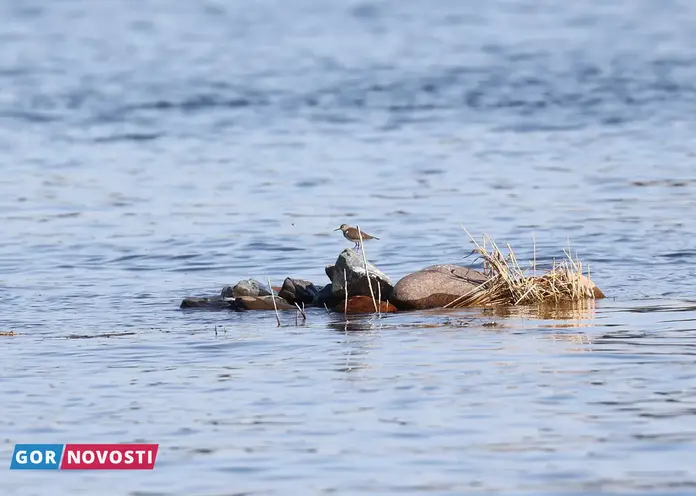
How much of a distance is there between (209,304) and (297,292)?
92 cm

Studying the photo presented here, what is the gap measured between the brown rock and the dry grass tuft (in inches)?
23.3

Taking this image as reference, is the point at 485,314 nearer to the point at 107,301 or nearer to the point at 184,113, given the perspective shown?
the point at 107,301

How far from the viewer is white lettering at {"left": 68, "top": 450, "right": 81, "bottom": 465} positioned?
9.04m

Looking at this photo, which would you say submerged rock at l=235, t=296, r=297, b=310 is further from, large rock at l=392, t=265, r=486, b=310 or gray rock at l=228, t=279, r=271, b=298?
large rock at l=392, t=265, r=486, b=310

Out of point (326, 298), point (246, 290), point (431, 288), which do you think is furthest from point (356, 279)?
point (246, 290)

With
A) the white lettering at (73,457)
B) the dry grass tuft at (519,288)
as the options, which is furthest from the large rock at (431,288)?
the white lettering at (73,457)

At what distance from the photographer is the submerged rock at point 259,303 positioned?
14.9m

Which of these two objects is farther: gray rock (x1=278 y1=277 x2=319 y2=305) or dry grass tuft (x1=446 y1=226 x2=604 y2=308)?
gray rock (x1=278 y1=277 x2=319 y2=305)

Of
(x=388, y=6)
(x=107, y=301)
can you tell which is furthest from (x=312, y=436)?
(x=388, y=6)

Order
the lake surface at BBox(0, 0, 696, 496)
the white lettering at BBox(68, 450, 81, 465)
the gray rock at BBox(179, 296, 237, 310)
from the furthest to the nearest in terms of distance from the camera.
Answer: the gray rock at BBox(179, 296, 237, 310), the lake surface at BBox(0, 0, 696, 496), the white lettering at BBox(68, 450, 81, 465)

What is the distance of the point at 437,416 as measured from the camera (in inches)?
387

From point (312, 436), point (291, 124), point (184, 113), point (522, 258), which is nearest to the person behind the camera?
point (312, 436)

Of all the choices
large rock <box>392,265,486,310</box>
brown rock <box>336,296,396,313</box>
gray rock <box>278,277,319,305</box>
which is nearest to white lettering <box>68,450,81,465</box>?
brown rock <box>336,296,396,313</box>

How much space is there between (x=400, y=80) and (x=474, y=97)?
13.4 ft
